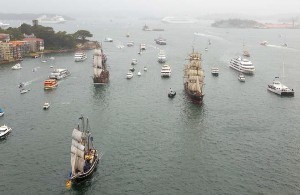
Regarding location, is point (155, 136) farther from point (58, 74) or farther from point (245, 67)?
point (245, 67)

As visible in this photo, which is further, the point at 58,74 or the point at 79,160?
the point at 58,74

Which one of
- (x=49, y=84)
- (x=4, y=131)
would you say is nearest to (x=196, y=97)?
(x=49, y=84)

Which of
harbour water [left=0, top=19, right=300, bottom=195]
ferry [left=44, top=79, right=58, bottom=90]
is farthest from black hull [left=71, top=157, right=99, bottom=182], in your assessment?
ferry [left=44, top=79, right=58, bottom=90]

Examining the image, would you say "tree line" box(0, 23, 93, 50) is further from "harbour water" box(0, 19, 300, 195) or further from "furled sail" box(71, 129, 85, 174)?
"furled sail" box(71, 129, 85, 174)

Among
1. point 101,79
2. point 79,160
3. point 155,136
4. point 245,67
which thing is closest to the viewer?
point 79,160

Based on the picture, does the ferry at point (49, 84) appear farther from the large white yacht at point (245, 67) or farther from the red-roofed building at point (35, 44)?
the red-roofed building at point (35, 44)

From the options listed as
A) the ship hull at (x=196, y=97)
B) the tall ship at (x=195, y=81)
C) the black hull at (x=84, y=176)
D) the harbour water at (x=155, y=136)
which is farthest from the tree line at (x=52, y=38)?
the black hull at (x=84, y=176)

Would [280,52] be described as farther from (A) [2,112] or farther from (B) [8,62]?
(A) [2,112]
